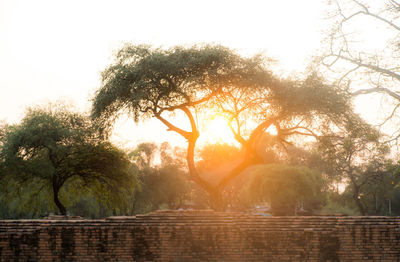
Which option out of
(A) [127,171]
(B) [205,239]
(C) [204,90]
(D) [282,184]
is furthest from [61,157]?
(D) [282,184]

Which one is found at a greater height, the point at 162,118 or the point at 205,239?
the point at 162,118

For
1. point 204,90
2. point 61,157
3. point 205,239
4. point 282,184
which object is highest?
point 204,90

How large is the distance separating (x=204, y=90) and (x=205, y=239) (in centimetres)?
1260

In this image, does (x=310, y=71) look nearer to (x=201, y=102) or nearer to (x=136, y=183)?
(x=201, y=102)

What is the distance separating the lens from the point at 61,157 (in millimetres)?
24703

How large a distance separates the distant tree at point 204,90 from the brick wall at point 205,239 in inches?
429

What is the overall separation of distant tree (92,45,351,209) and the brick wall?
10.9 meters

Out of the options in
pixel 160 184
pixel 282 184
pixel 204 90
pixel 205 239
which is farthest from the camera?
pixel 160 184

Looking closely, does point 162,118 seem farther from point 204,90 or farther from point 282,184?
point 282,184

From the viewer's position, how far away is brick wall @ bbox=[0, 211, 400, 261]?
12.2 meters

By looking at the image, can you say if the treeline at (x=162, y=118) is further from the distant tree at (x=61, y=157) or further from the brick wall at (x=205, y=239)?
the brick wall at (x=205, y=239)

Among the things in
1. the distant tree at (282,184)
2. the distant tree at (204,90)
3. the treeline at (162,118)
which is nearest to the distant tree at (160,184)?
the distant tree at (282,184)

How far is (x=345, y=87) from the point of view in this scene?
65.4 feet

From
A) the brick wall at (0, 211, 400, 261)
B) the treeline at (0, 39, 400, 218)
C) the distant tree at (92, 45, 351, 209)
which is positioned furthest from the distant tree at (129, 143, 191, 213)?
the brick wall at (0, 211, 400, 261)
